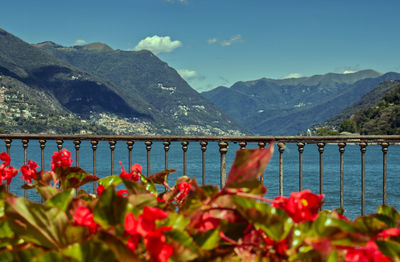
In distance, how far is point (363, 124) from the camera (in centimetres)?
6762

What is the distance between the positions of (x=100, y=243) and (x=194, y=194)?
238 millimetres

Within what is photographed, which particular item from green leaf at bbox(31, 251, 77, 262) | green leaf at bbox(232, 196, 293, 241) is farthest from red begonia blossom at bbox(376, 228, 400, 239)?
green leaf at bbox(31, 251, 77, 262)

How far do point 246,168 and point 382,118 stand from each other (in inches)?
2796

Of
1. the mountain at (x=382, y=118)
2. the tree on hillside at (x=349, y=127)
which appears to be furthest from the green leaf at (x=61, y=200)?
the tree on hillside at (x=349, y=127)

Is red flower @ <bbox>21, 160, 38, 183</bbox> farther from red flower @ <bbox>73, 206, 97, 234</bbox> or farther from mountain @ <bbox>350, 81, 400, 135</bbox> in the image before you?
mountain @ <bbox>350, 81, 400, 135</bbox>

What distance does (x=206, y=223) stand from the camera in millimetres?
611

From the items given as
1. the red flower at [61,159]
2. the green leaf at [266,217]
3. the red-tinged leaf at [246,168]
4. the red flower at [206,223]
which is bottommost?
the red flower at [206,223]

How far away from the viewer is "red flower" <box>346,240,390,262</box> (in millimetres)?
489

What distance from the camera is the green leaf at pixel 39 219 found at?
55 cm

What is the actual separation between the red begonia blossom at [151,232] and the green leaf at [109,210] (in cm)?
6

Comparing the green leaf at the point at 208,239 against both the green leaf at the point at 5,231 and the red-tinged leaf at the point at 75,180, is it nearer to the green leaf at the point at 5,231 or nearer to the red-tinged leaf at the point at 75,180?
the green leaf at the point at 5,231

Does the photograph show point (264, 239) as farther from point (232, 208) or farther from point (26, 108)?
point (26, 108)

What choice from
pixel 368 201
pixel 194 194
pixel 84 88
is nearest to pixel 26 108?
pixel 84 88

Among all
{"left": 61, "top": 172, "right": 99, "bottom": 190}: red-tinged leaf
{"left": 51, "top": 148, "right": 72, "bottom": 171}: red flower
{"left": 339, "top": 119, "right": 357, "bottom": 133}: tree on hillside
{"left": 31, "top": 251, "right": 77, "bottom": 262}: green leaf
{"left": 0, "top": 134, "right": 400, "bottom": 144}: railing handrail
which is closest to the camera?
{"left": 31, "top": 251, "right": 77, "bottom": 262}: green leaf
